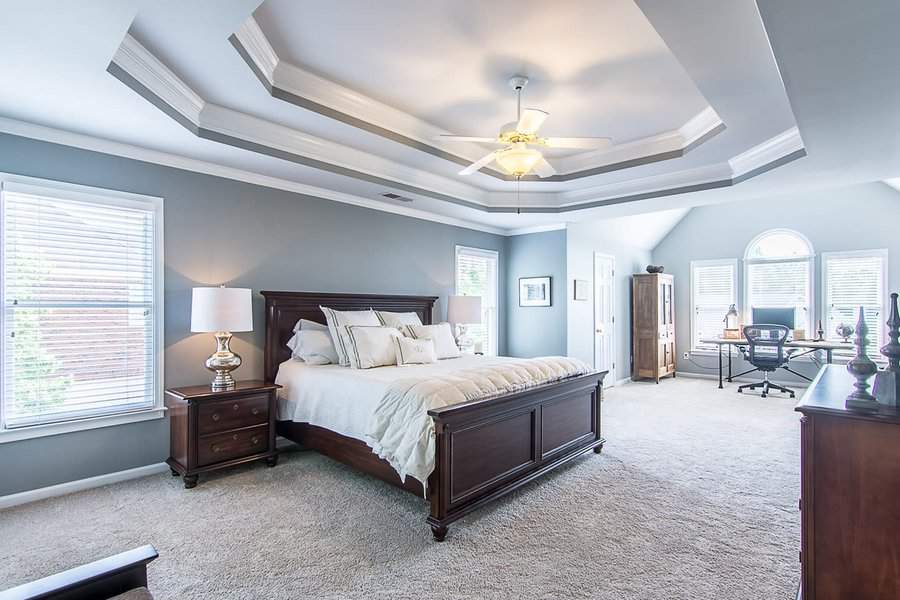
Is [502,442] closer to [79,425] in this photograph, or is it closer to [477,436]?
[477,436]

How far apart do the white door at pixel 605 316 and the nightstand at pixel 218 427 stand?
481 cm

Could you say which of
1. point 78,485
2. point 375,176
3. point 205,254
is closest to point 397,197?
point 375,176

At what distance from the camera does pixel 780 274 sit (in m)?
7.26

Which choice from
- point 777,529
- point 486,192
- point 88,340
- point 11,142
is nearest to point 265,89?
point 11,142

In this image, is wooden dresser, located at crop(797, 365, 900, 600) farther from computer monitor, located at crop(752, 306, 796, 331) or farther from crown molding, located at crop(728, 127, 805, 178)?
computer monitor, located at crop(752, 306, 796, 331)

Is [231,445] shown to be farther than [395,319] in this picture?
No

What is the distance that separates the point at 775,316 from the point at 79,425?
Result: 8.54 meters

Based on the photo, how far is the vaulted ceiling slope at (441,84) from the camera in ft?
6.90

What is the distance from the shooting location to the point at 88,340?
3.21 m

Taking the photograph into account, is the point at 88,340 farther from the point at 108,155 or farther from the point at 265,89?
the point at 265,89

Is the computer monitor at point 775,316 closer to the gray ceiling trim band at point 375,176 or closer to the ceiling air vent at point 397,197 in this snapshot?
the gray ceiling trim band at point 375,176

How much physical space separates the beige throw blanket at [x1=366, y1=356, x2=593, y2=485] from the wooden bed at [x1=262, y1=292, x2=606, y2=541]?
0.07 meters

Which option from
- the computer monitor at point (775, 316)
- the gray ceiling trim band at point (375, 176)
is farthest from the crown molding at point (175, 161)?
the computer monitor at point (775, 316)

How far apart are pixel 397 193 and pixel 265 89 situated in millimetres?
1948
